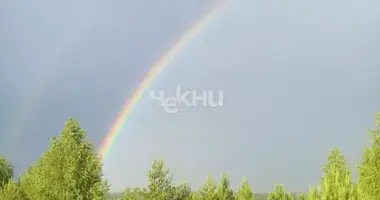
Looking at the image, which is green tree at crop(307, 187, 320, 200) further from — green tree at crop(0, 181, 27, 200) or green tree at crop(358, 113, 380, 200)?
green tree at crop(0, 181, 27, 200)

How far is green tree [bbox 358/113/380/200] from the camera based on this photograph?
33.8 m

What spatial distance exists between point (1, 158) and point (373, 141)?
65197 mm

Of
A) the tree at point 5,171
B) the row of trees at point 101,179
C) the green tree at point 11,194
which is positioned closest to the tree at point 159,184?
the row of trees at point 101,179

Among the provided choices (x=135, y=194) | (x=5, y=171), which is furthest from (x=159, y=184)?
(x=5, y=171)

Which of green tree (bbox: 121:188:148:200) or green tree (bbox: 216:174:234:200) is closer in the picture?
green tree (bbox: 121:188:148:200)

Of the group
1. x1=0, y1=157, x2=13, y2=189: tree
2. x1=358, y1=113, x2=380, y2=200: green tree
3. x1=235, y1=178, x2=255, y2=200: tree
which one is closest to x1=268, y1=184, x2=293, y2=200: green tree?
x1=235, y1=178, x2=255, y2=200: tree

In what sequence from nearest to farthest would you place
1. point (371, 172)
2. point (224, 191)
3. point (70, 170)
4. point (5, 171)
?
1. point (371, 172)
2. point (70, 170)
3. point (224, 191)
4. point (5, 171)

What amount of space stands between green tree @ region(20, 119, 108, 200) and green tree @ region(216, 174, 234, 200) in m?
12.9

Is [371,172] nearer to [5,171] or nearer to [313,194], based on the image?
[313,194]

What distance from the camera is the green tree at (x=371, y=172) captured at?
33750 millimetres

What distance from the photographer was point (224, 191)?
51.8 m

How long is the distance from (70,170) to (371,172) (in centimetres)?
2264

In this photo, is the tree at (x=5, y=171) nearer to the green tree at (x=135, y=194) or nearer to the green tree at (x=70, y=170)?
the green tree at (x=70, y=170)

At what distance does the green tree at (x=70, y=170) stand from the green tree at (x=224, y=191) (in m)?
12.9
